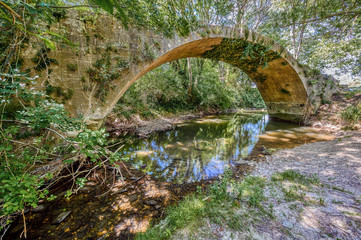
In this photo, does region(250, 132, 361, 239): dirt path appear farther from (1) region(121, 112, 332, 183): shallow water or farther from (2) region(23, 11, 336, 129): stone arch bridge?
(2) region(23, 11, 336, 129): stone arch bridge

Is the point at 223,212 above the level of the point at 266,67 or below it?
below

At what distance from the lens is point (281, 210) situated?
165 cm

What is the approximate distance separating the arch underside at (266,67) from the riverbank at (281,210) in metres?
4.99

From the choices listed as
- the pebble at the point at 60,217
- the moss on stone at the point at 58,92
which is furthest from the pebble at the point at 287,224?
the moss on stone at the point at 58,92

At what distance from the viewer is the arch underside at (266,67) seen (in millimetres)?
5938

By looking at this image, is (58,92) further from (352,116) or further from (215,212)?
(352,116)

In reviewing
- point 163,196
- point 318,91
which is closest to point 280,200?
point 163,196

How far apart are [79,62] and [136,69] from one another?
4.51 feet

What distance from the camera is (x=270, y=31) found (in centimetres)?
1024

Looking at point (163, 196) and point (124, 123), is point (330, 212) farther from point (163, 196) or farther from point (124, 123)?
point (124, 123)

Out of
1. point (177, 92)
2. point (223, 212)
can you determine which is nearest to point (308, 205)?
point (223, 212)

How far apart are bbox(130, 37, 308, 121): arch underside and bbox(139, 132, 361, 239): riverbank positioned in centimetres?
499

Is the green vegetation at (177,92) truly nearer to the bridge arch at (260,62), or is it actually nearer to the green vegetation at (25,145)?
the bridge arch at (260,62)

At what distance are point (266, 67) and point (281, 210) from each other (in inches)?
352
